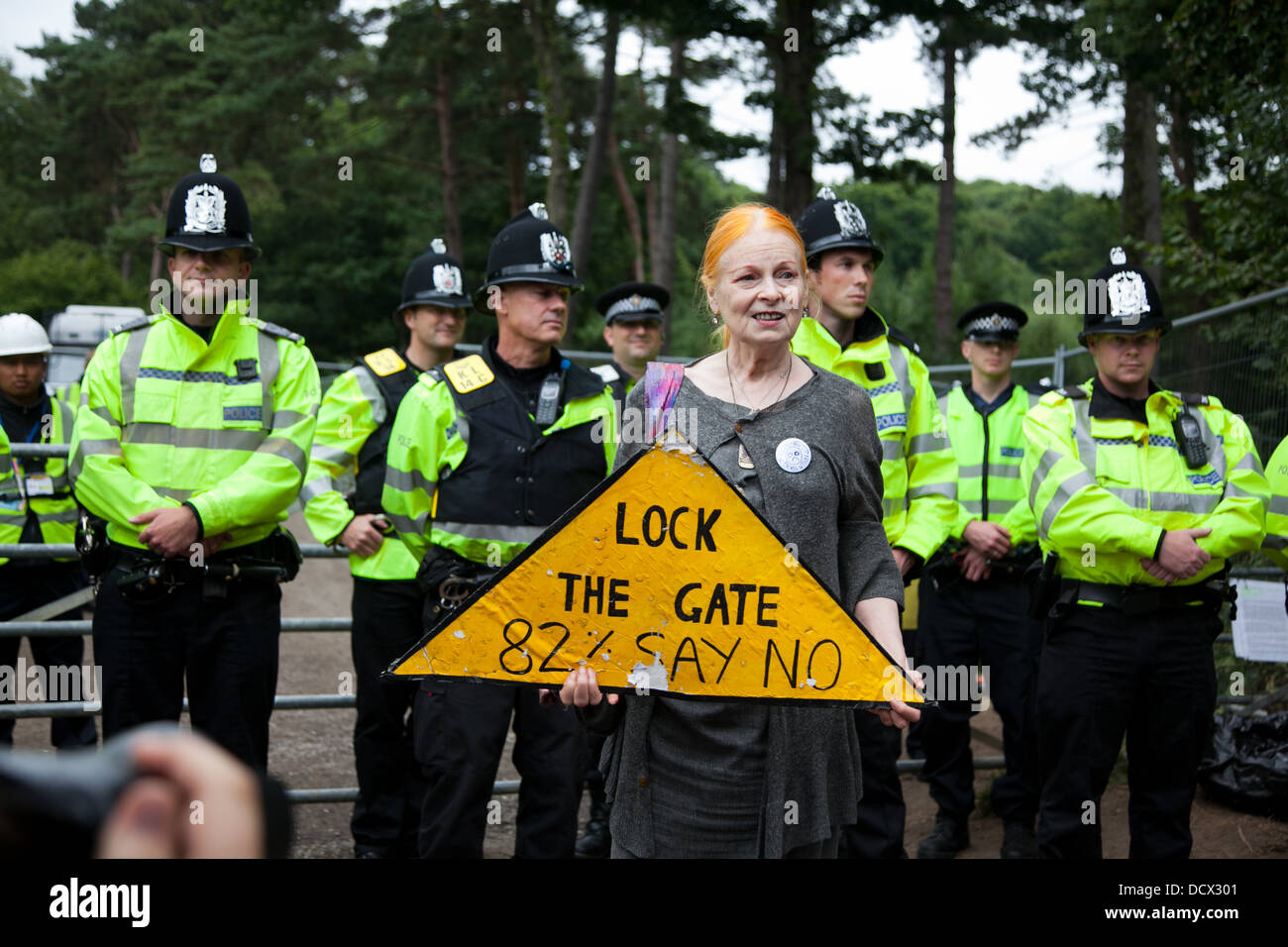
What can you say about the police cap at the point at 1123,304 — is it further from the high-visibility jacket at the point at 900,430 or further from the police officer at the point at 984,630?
the police officer at the point at 984,630

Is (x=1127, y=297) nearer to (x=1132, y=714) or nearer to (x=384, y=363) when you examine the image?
(x=1132, y=714)

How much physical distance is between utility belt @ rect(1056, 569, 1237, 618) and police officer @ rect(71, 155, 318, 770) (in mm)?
3063

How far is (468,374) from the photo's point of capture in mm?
4859

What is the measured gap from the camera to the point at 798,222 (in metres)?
5.41

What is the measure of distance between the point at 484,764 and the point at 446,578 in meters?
0.69

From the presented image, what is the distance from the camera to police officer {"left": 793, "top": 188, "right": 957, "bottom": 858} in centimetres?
504

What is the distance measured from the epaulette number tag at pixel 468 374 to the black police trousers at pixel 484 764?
1.15 metres

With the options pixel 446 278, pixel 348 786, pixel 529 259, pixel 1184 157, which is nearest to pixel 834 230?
pixel 529 259

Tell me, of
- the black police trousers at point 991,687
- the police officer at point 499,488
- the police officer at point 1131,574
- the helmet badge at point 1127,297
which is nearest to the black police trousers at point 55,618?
the police officer at point 499,488

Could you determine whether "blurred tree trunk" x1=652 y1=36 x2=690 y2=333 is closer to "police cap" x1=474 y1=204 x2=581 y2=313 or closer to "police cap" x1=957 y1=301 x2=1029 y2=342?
"police cap" x1=957 y1=301 x2=1029 y2=342

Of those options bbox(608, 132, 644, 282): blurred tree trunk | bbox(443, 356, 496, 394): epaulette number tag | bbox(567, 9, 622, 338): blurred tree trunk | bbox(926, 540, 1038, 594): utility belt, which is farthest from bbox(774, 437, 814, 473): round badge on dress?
bbox(608, 132, 644, 282): blurred tree trunk

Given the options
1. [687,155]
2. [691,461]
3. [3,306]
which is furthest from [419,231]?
[691,461]
